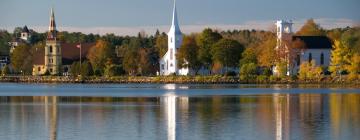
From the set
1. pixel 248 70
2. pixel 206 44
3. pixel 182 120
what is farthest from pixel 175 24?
pixel 182 120

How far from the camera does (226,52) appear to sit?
123750mm

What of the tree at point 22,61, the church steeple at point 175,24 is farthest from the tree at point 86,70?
the tree at point 22,61

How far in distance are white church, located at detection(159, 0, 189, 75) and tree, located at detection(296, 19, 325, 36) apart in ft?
76.5

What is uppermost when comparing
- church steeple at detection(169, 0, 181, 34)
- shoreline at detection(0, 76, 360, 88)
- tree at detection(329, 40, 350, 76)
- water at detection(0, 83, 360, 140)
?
church steeple at detection(169, 0, 181, 34)

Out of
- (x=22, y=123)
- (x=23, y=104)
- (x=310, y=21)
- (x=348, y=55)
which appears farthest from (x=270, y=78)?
(x=22, y=123)

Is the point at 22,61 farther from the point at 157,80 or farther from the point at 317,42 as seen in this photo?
the point at 317,42

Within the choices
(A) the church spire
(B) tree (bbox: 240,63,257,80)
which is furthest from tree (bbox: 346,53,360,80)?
(A) the church spire

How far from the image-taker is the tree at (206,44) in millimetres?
126887

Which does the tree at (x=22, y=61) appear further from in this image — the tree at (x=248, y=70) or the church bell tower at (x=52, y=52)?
the tree at (x=248, y=70)

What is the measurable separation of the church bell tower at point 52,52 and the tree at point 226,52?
40523 millimetres

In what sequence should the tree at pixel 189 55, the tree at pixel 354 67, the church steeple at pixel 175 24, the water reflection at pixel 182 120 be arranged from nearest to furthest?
the water reflection at pixel 182 120 < the tree at pixel 354 67 < the tree at pixel 189 55 < the church steeple at pixel 175 24

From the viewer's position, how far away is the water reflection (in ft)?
112

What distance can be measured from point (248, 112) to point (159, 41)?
128 metres

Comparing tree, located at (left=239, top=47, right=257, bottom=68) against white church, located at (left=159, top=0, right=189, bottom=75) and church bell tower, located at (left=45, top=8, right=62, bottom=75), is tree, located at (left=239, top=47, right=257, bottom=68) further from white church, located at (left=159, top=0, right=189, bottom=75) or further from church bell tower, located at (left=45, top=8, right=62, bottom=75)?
church bell tower, located at (left=45, top=8, right=62, bottom=75)
